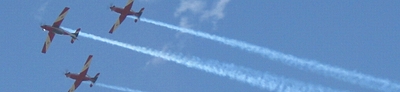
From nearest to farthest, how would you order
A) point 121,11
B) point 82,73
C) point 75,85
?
1. point 82,73
2. point 121,11
3. point 75,85

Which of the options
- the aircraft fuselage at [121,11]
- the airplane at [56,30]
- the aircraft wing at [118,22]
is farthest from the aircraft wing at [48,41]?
the aircraft fuselage at [121,11]

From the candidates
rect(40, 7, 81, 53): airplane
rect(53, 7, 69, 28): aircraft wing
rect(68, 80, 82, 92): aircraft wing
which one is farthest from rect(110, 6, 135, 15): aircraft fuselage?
rect(68, 80, 82, 92): aircraft wing

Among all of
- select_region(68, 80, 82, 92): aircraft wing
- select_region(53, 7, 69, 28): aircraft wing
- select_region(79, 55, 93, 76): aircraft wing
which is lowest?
select_region(68, 80, 82, 92): aircraft wing

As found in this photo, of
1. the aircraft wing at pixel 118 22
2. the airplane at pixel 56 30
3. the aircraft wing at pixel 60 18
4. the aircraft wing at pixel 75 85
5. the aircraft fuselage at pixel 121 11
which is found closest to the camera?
the airplane at pixel 56 30

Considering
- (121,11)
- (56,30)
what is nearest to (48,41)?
(56,30)

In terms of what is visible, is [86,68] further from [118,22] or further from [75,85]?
[118,22]

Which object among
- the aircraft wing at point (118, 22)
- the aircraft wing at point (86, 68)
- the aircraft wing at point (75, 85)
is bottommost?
the aircraft wing at point (75, 85)

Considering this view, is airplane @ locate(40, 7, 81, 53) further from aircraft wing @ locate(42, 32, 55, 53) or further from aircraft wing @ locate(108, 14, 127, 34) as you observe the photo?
aircraft wing @ locate(108, 14, 127, 34)

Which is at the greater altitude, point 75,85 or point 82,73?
point 82,73

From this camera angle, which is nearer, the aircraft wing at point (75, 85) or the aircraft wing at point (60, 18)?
the aircraft wing at point (60, 18)

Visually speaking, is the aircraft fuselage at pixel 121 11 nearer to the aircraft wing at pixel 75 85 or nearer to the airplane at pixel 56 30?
the airplane at pixel 56 30

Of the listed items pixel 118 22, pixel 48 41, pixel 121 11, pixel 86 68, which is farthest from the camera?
pixel 118 22

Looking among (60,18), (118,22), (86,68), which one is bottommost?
(86,68)

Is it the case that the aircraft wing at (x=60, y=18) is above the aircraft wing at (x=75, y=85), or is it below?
above
